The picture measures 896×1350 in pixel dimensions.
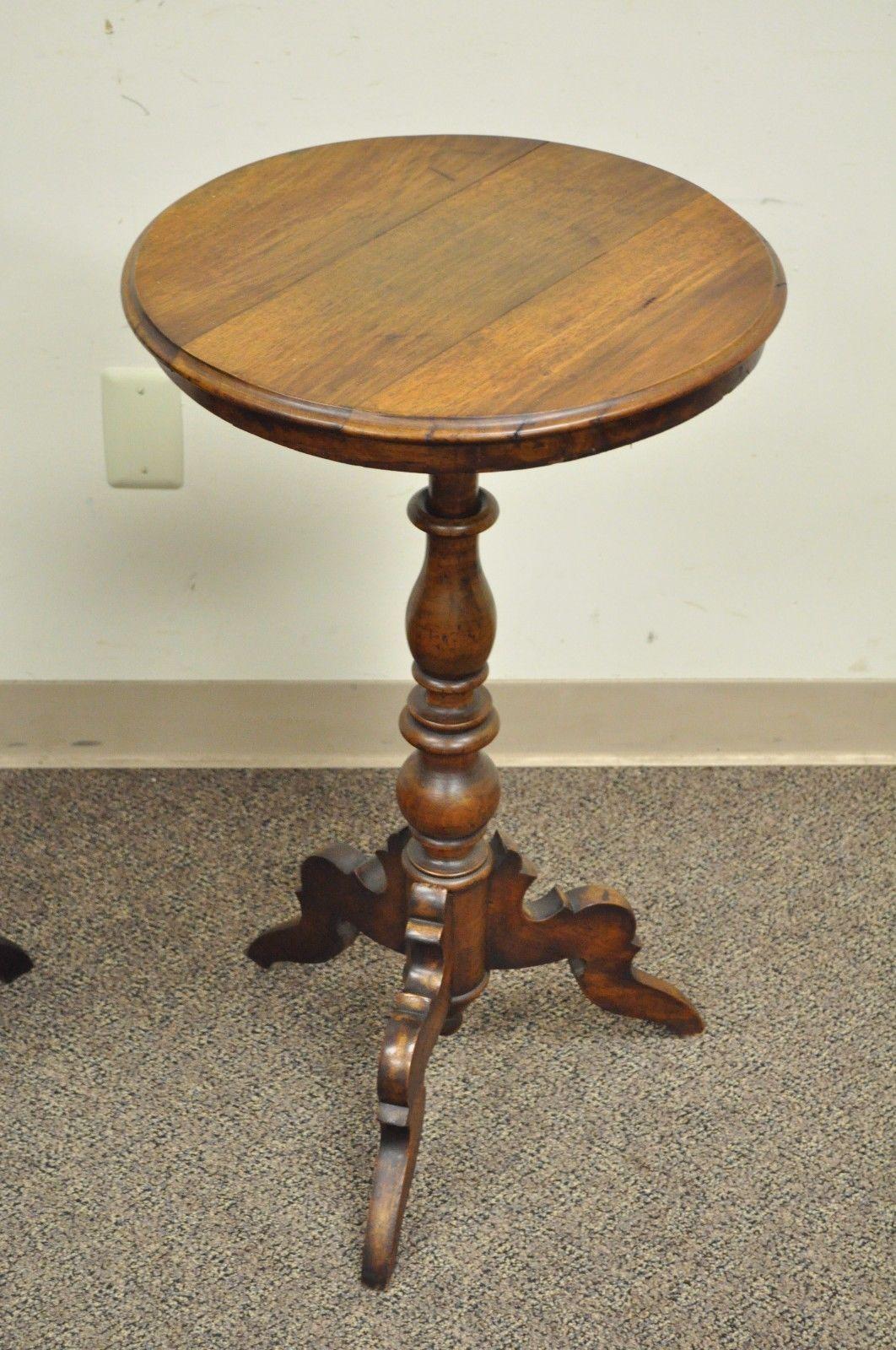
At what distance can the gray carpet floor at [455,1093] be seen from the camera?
3.64 feet

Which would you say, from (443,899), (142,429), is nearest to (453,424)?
(443,899)

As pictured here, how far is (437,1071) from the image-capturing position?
130 cm

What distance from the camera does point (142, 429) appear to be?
1.47 meters

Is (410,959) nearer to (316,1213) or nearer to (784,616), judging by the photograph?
(316,1213)

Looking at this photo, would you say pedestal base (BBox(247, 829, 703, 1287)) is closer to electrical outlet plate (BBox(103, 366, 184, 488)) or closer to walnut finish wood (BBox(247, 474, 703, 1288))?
walnut finish wood (BBox(247, 474, 703, 1288))

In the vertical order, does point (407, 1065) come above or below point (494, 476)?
below

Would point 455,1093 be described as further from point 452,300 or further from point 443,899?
point 452,300

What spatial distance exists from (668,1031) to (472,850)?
0.30 metres

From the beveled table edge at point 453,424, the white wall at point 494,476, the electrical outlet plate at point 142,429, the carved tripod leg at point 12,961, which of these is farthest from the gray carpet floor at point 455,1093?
the beveled table edge at point 453,424

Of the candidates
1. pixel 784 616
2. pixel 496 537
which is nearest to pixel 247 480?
pixel 496 537

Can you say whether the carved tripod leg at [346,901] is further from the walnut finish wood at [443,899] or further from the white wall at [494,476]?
the white wall at [494,476]

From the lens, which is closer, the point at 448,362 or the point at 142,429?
the point at 448,362

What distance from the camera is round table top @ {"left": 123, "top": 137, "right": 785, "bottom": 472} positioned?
0.82 meters

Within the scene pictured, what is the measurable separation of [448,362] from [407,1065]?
56 cm
